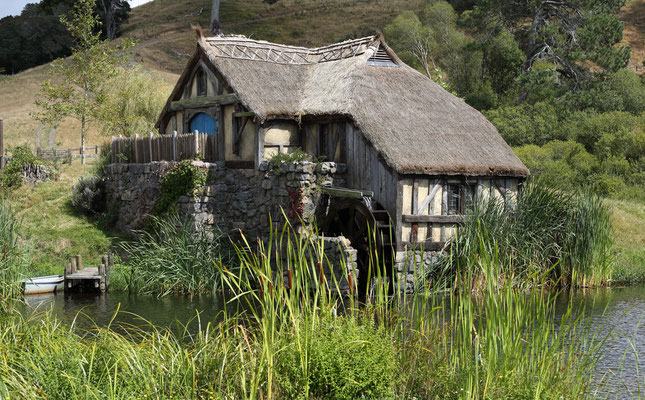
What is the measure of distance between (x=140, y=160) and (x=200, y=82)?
134 inches

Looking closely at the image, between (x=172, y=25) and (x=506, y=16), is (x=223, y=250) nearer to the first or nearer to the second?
(x=506, y=16)

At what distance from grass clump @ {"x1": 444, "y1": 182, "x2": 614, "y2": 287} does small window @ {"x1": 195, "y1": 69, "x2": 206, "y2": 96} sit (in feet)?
32.2

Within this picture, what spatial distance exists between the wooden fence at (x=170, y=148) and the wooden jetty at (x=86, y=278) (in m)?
4.68

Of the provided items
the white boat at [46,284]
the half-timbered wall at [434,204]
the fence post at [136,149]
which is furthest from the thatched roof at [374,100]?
the white boat at [46,284]

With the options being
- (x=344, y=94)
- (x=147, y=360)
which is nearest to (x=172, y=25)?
(x=344, y=94)

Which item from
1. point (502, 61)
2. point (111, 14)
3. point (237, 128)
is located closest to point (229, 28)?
point (111, 14)

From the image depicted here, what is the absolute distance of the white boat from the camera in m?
17.8

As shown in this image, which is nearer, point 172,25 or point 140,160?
point 140,160

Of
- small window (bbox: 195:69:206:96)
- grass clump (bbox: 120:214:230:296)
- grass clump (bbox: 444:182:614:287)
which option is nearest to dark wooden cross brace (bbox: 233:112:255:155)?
small window (bbox: 195:69:206:96)

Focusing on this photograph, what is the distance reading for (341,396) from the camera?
7180 mm

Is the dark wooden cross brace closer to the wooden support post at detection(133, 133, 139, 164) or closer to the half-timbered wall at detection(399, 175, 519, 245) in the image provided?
the wooden support post at detection(133, 133, 139, 164)

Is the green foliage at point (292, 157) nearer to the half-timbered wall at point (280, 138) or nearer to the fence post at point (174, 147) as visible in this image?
the half-timbered wall at point (280, 138)

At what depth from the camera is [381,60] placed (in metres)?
22.2

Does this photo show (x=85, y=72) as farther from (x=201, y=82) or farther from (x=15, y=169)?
(x=201, y=82)
